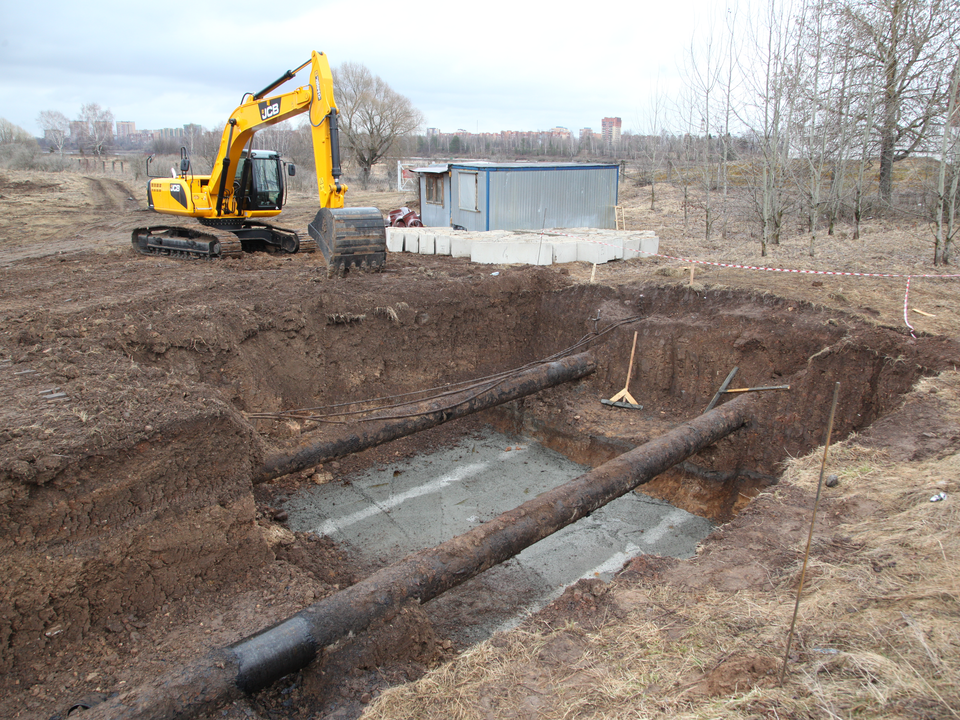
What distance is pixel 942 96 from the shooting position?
14.0 metres

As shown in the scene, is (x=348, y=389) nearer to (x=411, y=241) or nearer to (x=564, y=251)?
(x=564, y=251)

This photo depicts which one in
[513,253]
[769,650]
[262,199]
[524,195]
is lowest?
[769,650]

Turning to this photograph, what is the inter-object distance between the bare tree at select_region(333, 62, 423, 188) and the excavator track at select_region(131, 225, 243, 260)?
1004 inches

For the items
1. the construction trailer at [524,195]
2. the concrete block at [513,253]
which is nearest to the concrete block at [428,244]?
the concrete block at [513,253]

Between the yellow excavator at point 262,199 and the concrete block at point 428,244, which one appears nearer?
the yellow excavator at point 262,199

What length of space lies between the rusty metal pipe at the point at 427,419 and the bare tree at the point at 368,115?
32.3m

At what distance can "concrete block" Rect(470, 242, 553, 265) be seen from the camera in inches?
500

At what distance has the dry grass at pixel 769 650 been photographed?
9.28 ft

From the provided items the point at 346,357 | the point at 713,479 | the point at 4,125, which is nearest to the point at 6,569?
the point at 346,357

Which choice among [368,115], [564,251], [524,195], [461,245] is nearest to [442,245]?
[461,245]

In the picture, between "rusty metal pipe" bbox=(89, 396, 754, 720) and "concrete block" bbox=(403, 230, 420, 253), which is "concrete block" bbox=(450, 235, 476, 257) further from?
"rusty metal pipe" bbox=(89, 396, 754, 720)

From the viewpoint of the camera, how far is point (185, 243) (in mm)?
13438

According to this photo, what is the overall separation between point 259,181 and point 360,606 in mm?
12033

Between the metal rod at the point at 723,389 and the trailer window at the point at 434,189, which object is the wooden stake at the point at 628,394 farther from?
the trailer window at the point at 434,189
